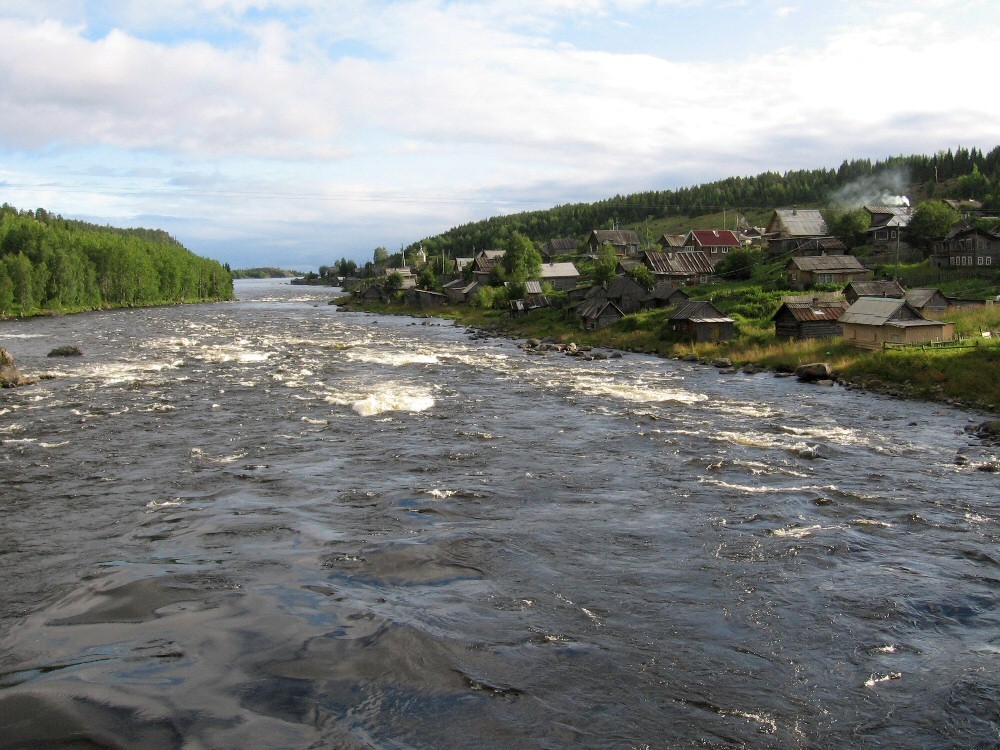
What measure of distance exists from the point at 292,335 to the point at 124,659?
6233 centimetres

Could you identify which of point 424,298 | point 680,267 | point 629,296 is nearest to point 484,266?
point 424,298

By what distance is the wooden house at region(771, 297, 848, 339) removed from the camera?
1922 inches

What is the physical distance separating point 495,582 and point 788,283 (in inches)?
2654

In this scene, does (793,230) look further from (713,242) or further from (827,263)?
(827,263)

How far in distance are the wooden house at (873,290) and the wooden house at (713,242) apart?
4206 cm

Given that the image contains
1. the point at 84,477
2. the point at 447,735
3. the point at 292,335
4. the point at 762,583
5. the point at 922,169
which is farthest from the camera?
the point at 922,169

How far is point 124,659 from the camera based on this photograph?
10867 mm

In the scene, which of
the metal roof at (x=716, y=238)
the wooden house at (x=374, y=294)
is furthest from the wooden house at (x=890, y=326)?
the wooden house at (x=374, y=294)

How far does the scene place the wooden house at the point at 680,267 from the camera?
83812 millimetres

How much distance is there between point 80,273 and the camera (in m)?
109

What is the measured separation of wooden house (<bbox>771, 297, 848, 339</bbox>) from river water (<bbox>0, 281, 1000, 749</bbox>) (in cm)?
2003

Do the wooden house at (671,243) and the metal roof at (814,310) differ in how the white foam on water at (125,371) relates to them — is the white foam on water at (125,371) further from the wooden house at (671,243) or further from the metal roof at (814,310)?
the wooden house at (671,243)

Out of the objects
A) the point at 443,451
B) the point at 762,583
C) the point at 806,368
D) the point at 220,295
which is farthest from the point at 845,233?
the point at 220,295

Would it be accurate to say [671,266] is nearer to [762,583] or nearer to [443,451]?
[443,451]
